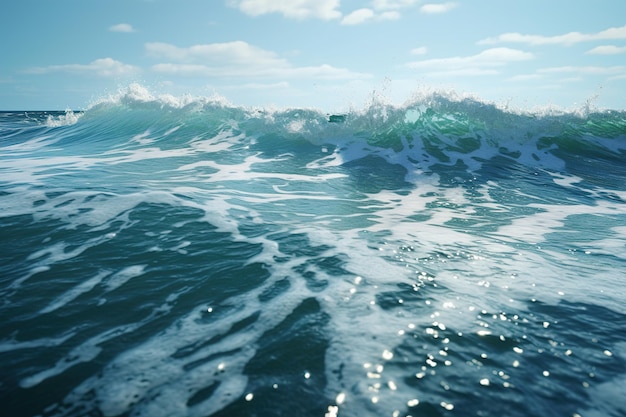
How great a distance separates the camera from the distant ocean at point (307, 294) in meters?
2.55

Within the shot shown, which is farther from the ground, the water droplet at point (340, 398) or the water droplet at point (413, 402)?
the water droplet at point (340, 398)

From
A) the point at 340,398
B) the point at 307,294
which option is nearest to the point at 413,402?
the point at 340,398

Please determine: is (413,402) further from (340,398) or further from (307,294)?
(307,294)

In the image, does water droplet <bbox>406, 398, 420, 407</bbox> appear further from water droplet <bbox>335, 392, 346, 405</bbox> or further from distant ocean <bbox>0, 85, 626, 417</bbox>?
water droplet <bbox>335, 392, 346, 405</bbox>

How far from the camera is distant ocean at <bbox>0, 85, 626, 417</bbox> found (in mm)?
2547

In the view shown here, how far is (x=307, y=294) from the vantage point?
3920 millimetres

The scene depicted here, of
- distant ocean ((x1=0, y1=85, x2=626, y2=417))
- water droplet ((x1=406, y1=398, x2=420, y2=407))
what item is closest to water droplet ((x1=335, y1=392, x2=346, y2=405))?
distant ocean ((x1=0, y1=85, x2=626, y2=417))

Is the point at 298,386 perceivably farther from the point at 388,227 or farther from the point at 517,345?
the point at 388,227

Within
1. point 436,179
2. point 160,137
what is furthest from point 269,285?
point 160,137

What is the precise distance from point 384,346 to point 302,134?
475 inches

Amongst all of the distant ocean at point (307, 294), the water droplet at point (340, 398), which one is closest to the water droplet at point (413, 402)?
the distant ocean at point (307, 294)

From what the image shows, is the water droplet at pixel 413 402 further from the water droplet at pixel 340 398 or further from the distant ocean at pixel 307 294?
the water droplet at pixel 340 398

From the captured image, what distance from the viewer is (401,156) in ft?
40.8

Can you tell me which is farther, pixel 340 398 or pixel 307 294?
pixel 307 294
